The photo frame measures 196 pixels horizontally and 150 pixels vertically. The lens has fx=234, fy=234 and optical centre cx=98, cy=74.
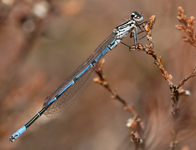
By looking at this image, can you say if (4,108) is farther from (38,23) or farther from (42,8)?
(42,8)

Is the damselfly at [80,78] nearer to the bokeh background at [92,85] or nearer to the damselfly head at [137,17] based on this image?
the damselfly head at [137,17]

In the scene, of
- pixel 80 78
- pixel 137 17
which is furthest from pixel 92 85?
pixel 137 17

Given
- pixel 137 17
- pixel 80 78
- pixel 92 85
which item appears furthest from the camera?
pixel 92 85

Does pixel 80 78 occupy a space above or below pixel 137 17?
below

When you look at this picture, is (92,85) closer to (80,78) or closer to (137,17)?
(80,78)

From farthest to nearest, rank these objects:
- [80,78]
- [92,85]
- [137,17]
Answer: [92,85] → [80,78] → [137,17]

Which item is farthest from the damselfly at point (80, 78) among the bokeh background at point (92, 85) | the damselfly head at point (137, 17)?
the bokeh background at point (92, 85)
